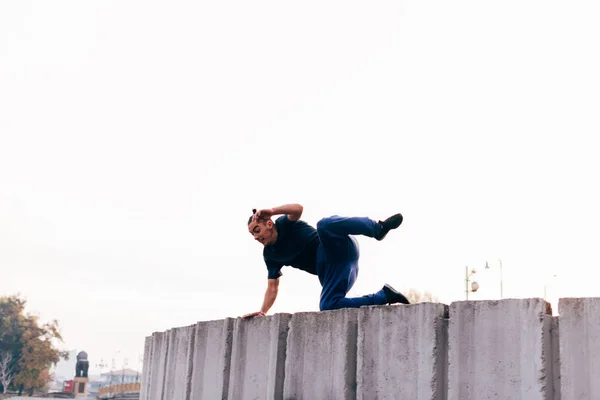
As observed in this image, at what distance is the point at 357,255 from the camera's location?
6.83 meters

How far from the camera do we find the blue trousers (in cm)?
620

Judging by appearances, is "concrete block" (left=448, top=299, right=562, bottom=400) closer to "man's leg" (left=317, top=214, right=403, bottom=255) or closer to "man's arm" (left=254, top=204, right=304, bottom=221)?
"man's leg" (left=317, top=214, right=403, bottom=255)

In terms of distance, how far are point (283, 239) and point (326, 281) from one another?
2.31 ft

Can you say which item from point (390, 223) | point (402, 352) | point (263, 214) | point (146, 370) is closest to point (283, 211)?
point (263, 214)

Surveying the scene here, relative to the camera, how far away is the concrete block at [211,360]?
7012 mm

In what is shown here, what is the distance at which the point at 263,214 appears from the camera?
698cm

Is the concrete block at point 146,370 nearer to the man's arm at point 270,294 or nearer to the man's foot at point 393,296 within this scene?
the man's arm at point 270,294

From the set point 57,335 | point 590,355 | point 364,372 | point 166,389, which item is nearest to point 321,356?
point 364,372

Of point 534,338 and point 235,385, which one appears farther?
point 235,385

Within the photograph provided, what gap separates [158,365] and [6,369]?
213 feet

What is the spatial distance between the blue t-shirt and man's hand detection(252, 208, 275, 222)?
21 centimetres

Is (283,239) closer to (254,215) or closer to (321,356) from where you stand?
(254,215)

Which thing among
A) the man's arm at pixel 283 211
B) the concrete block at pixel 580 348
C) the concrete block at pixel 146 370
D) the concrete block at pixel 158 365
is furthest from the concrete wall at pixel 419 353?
the concrete block at pixel 146 370

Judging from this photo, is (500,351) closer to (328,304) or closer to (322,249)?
(328,304)
